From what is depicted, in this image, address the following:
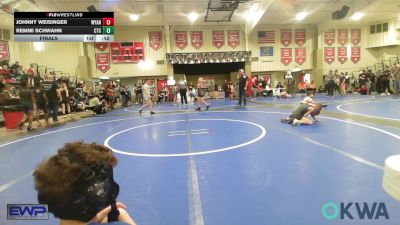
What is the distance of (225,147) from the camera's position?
4.98m

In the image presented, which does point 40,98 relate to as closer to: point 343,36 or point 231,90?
point 231,90

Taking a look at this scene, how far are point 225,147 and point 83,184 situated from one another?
409 cm

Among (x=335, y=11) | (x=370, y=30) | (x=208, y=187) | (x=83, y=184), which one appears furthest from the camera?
(x=370, y=30)

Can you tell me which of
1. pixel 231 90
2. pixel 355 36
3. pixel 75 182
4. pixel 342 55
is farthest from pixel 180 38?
pixel 75 182

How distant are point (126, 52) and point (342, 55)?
17.7 meters

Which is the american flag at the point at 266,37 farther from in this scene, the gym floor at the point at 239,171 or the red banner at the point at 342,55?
the gym floor at the point at 239,171

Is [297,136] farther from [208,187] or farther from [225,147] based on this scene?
[208,187]

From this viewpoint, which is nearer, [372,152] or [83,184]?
[83,184]

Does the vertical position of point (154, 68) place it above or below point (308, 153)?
above

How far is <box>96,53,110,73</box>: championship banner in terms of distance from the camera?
2058cm

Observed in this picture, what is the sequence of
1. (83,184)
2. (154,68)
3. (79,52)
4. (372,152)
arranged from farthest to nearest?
(154,68) < (79,52) < (372,152) < (83,184)

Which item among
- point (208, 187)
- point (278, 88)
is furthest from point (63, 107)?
point (278, 88)
